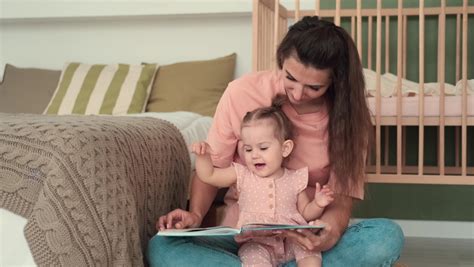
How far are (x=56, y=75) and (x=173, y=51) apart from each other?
22.6 inches

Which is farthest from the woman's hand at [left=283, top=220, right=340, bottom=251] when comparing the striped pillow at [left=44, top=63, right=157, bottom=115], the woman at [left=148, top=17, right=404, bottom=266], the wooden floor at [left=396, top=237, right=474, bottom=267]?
the striped pillow at [left=44, top=63, right=157, bottom=115]

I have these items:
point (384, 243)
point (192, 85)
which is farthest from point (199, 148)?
point (192, 85)

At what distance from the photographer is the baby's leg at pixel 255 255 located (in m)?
1.46

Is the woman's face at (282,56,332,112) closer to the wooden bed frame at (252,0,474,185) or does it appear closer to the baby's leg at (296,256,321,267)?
the baby's leg at (296,256,321,267)

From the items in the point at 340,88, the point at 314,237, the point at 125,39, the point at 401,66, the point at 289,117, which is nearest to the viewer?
the point at 314,237

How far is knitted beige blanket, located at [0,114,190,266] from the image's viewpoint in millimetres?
1201

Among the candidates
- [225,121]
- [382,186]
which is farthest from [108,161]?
[382,186]

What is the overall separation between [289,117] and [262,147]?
5.9 inches

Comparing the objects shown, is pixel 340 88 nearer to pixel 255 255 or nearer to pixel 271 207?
pixel 271 207

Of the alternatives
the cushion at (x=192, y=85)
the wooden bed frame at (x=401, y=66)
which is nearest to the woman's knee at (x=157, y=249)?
the wooden bed frame at (x=401, y=66)

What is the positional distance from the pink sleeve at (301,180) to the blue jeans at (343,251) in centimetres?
15

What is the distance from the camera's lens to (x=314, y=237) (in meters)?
1.42

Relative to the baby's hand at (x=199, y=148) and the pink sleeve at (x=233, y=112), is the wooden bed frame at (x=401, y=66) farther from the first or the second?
the baby's hand at (x=199, y=148)

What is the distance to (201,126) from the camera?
234 cm
